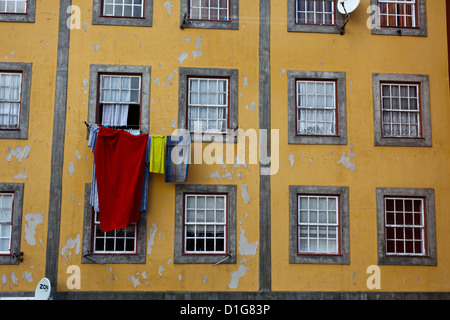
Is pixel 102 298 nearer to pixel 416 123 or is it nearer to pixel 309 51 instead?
pixel 309 51

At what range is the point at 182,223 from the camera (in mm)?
16359

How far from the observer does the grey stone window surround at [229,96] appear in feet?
54.6

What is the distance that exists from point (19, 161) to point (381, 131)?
33.0 feet

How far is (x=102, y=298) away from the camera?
51.9ft

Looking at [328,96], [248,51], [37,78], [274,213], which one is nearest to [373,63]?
[328,96]

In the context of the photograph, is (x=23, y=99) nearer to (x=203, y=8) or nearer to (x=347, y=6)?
(x=203, y=8)

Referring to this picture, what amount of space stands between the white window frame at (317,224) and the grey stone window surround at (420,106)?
2.22 meters

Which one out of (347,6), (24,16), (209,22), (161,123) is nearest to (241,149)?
(161,123)

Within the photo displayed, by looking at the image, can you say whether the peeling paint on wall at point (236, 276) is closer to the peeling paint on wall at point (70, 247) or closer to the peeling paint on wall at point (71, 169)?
the peeling paint on wall at point (70, 247)

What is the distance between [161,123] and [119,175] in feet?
6.16

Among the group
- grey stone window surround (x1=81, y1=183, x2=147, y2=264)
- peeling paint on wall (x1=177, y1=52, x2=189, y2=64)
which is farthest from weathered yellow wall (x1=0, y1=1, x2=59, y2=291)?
peeling paint on wall (x1=177, y1=52, x2=189, y2=64)

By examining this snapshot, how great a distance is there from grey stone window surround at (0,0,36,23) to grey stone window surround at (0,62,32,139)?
4.10 feet

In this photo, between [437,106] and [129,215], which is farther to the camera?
[437,106]
